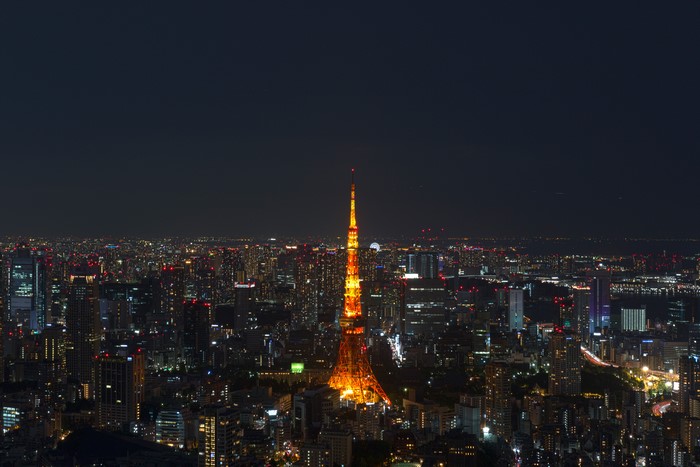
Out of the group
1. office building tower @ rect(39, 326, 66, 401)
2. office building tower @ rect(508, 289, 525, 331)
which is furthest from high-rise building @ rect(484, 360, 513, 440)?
office building tower @ rect(39, 326, 66, 401)

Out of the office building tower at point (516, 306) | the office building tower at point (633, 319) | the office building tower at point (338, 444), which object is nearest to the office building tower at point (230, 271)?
the office building tower at point (516, 306)

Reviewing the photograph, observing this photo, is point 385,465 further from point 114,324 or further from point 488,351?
→ point 114,324

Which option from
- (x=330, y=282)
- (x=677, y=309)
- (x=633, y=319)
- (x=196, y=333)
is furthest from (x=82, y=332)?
(x=677, y=309)

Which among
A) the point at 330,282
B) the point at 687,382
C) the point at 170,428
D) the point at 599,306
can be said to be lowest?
the point at 170,428

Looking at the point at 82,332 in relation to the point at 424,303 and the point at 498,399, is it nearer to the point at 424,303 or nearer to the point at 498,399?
the point at 424,303

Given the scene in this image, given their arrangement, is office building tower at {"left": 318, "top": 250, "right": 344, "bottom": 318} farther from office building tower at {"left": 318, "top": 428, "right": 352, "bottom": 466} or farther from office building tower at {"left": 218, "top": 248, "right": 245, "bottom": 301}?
office building tower at {"left": 318, "top": 428, "right": 352, "bottom": 466}

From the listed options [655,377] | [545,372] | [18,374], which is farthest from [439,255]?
[18,374]

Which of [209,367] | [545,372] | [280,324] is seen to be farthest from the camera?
[280,324]
